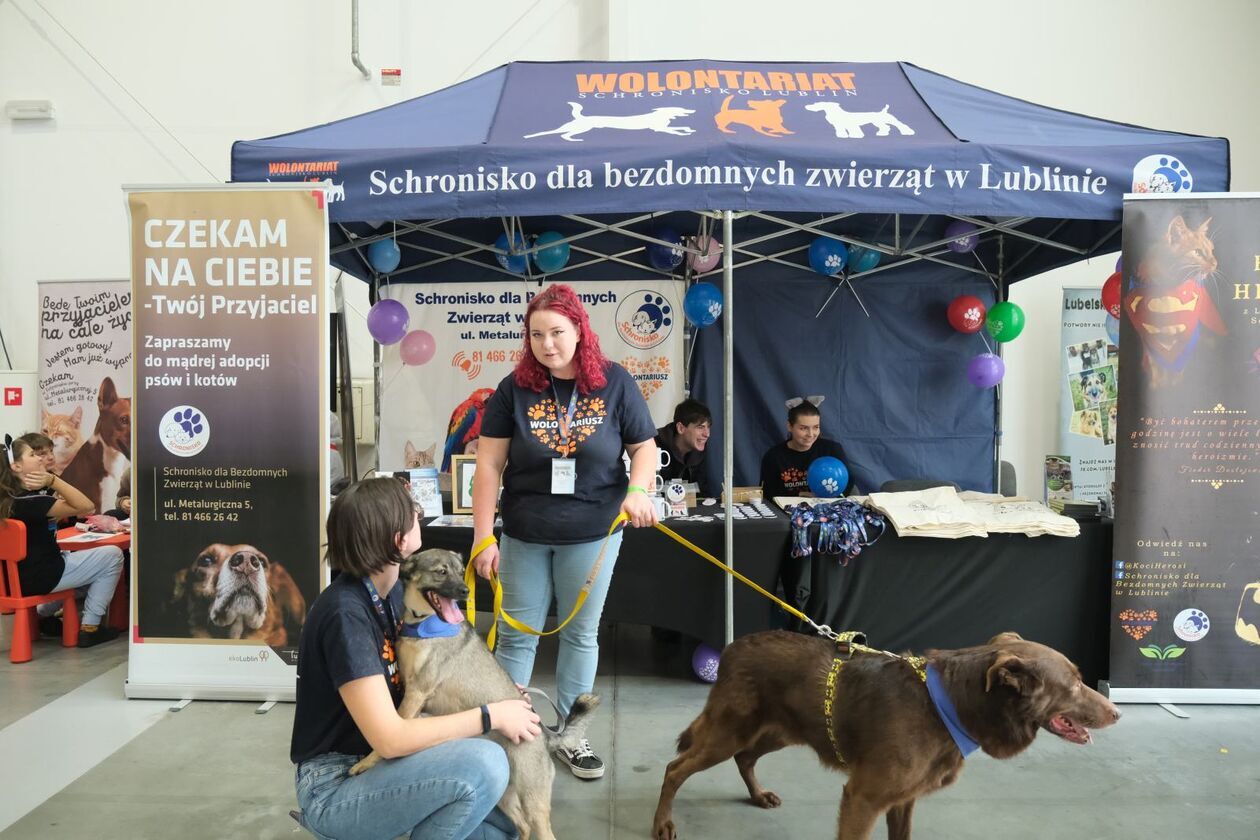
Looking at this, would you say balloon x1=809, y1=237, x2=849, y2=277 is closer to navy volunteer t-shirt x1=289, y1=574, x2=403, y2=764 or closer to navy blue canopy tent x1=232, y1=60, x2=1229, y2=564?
navy blue canopy tent x1=232, y1=60, x2=1229, y2=564

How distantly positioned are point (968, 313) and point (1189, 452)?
7.18 ft

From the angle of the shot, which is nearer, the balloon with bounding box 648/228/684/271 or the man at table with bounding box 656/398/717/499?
the man at table with bounding box 656/398/717/499

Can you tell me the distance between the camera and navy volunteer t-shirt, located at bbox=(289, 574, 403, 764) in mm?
1695

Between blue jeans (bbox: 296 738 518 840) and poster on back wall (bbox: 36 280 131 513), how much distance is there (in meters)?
5.46

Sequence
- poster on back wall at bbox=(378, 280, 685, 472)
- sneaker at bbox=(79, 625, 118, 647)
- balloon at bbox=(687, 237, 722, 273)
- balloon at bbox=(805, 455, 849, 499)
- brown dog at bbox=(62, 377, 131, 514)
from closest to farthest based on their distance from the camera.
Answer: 1. sneaker at bbox=(79, 625, 118, 647)
2. balloon at bbox=(805, 455, 849, 499)
3. balloon at bbox=(687, 237, 722, 273)
4. poster on back wall at bbox=(378, 280, 685, 472)
5. brown dog at bbox=(62, 377, 131, 514)

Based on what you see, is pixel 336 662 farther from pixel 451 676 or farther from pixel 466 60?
pixel 466 60

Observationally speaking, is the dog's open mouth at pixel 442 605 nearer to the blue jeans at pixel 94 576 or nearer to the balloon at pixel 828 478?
the balloon at pixel 828 478

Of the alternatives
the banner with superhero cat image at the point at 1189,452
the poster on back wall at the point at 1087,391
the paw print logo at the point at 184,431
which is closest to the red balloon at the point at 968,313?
the poster on back wall at the point at 1087,391

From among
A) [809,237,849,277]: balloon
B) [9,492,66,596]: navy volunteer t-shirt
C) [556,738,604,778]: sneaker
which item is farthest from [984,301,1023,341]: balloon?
[9,492,66,596]: navy volunteer t-shirt

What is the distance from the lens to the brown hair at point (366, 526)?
1744 millimetres

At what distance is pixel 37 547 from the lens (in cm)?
422

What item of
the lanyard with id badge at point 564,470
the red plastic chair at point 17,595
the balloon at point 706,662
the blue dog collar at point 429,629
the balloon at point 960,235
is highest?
the balloon at point 960,235

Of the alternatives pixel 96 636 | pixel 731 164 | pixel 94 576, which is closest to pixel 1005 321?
pixel 731 164

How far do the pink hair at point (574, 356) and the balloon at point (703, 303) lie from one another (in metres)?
2.71
